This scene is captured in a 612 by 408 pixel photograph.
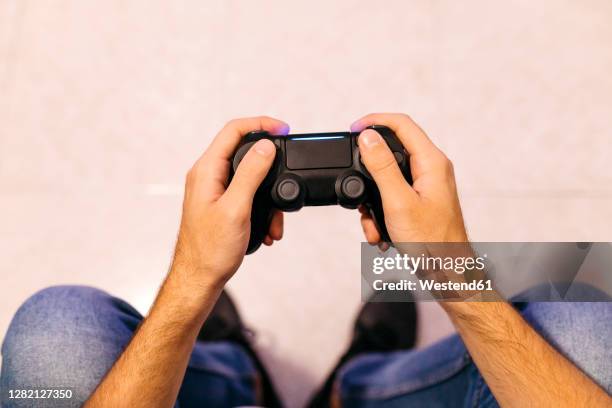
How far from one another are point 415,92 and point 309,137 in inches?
23.7

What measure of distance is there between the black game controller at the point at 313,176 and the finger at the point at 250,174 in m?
0.03

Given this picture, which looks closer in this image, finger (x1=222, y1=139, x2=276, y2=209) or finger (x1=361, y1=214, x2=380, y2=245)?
finger (x1=222, y1=139, x2=276, y2=209)

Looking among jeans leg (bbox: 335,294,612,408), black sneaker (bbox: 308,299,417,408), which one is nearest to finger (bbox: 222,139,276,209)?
jeans leg (bbox: 335,294,612,408)

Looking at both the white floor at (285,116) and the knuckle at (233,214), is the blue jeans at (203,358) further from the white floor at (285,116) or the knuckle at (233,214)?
the knuckle at (233,214)

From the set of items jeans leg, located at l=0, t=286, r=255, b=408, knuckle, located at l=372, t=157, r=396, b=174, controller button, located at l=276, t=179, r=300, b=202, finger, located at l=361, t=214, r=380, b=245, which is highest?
knuckle, located at l=372, t=157, r=396, b=174

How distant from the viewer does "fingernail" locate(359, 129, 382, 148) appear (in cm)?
68

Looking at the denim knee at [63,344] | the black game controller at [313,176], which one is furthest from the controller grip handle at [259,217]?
the denim knee at [63,344]

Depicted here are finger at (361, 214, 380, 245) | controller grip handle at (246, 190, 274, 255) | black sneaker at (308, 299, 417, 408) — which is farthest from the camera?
black sneaker at (308, 299, 417, 408)

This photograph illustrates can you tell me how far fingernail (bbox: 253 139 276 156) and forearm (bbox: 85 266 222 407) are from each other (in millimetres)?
192

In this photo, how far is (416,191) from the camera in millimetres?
661

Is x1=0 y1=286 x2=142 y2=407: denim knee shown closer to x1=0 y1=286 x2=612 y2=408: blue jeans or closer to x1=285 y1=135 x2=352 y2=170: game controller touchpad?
x1=0 y1=286 x2=612 y2=408: blue jeans

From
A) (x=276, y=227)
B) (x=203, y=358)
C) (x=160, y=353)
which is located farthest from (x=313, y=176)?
(x=203, y=358)

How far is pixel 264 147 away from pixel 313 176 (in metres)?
0.09

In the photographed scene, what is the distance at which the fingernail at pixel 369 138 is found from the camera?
26.7 inches
